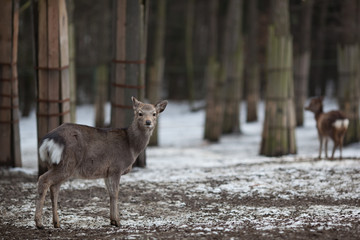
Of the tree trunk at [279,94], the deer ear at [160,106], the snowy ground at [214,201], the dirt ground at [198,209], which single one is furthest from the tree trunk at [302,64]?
the deer ear at [160,106]

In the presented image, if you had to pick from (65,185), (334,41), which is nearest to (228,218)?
(65,185)

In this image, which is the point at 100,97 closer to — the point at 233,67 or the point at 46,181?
the point at 233,67

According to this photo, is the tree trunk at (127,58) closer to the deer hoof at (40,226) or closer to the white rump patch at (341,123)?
the white rump patch at (341,123)

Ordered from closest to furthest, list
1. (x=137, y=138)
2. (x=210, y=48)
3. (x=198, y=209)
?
1. (x=137, y=138)
2. (x=198, y=209)
3. (x=210, y=48)

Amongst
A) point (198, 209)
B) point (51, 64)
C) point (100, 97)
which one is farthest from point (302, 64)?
point (198, 209)

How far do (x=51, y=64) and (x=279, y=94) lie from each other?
5415mm

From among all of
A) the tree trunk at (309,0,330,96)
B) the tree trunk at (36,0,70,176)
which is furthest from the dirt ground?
the tree trunk at (309,0,330,96)

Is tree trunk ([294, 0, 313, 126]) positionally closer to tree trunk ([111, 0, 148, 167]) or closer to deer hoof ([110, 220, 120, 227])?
tree trunk ([111, 0, 148, 167])

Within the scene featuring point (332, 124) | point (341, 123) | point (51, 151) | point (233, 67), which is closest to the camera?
point (51, 151)

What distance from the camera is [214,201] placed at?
7.16 metres

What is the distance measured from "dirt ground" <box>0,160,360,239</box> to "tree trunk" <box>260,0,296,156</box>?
272cm

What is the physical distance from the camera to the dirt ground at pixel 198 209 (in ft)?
18.1

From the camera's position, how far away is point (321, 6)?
927 inches

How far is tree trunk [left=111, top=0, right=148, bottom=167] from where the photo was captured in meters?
9.76
